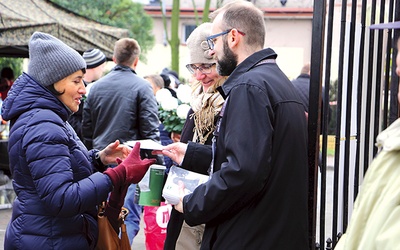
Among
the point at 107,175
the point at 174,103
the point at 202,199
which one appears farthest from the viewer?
the point at 174,103

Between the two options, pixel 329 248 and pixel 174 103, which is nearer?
pixel 329 248

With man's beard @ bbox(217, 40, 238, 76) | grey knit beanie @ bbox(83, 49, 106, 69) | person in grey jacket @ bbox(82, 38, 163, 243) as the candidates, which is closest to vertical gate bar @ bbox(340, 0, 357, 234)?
man's beard @ bbox(217, 40, 238, 76)

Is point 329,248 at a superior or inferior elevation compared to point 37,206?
inferior

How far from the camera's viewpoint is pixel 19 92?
11.2ft

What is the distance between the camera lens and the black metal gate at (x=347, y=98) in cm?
366

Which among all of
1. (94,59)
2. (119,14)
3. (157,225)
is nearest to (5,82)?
(94,59)

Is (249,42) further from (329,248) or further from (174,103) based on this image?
(174,103)

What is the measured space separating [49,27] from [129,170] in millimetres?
6243

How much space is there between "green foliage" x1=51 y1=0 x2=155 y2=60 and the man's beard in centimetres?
1918

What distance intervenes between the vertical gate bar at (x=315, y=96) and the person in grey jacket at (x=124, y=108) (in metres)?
3.02

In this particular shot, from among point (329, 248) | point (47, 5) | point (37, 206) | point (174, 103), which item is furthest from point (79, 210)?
point (47, 5)

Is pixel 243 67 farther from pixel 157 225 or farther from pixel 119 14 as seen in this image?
pixel 119 14

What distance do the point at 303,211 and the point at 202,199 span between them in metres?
0.51

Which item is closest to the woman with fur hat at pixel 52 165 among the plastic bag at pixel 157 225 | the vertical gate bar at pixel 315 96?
the vertical gate bar at pixel 315 96
